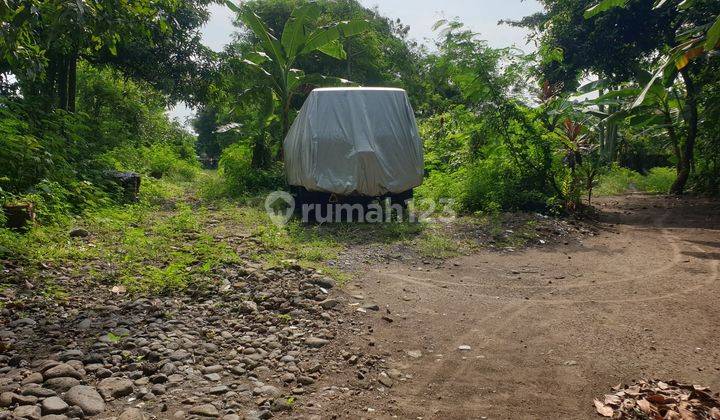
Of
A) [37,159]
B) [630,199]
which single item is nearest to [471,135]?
[630,199]

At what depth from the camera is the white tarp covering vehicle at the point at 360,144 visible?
8.58 meters

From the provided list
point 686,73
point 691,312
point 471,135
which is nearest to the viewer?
point 691,312

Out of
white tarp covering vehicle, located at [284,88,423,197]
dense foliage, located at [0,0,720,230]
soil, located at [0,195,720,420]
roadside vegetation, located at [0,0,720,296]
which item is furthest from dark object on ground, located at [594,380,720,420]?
white tarp covering vehicle, located at [284,88,423,197]

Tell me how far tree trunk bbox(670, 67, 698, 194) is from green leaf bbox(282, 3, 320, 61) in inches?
368

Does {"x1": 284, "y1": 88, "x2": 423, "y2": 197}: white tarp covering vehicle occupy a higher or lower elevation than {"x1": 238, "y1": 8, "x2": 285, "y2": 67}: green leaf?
lower

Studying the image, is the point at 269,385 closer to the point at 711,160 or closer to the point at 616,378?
the point at 616,378

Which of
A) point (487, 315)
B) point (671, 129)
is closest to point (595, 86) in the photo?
point (671, 129)

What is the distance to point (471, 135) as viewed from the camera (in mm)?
11102

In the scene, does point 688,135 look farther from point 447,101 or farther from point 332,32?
point 332,32

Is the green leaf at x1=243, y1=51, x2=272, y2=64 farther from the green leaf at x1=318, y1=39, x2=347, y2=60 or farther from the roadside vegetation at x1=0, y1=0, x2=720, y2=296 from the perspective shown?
the green leaf at x1=318, y1=39, x2=347, y2=60

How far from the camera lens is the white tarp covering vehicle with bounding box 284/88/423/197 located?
8.58m

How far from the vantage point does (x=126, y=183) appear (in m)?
10.5

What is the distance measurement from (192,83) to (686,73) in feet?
41.0

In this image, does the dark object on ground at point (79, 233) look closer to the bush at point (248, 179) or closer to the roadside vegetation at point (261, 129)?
the roadside vegetation at point (261, 129)
